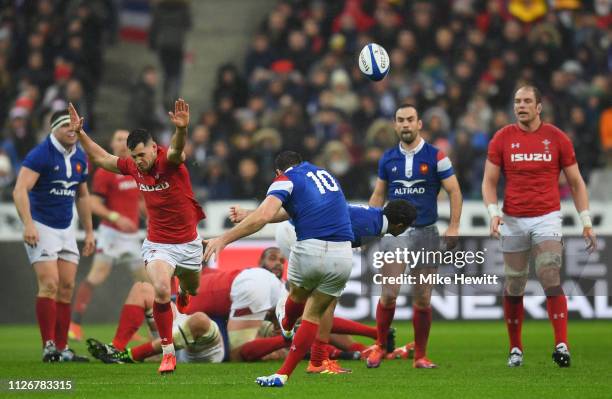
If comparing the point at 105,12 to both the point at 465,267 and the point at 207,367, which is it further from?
the point at 207,367

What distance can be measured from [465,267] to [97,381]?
673cm

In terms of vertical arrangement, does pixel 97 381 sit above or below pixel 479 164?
below

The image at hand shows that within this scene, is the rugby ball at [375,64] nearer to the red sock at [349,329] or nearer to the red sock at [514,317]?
the red sock at [349,329]

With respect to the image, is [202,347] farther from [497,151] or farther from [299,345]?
[497,151]

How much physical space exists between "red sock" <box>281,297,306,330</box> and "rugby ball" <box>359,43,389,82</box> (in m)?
3.60

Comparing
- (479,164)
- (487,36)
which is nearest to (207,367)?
(479,164)

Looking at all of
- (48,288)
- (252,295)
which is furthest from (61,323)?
(252,295)

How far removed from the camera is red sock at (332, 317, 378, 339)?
500 inches

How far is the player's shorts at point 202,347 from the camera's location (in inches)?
477

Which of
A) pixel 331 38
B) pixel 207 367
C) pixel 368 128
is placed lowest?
pixel 207 367

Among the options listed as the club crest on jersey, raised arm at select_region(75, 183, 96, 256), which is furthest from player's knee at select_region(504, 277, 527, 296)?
raised arm at select_region(75, 183, 96, 256)

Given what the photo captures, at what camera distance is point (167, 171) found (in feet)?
37.2

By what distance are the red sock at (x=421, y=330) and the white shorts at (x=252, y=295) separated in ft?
4.87

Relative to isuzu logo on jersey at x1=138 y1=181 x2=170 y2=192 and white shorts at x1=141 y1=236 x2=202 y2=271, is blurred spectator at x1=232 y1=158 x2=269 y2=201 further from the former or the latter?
isuzu logo on jersey at x1=138 y1=181 x2=170 y2=192
